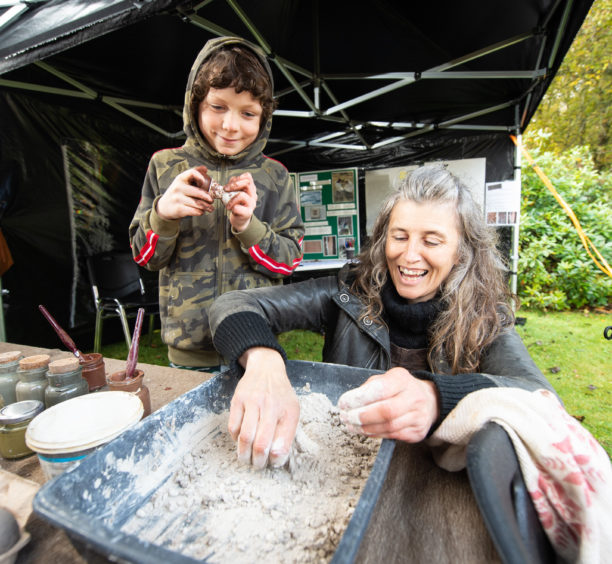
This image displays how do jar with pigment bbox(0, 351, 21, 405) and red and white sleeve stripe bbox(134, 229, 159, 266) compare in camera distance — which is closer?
jar with pigment bbox(0, 351, 21, 405)

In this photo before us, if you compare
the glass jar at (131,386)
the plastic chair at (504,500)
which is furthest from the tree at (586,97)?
the glass jar at (131,386)

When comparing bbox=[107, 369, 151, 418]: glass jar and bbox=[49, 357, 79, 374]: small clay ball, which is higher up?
bbox=[49, 357, 79, 374]: small clay ball

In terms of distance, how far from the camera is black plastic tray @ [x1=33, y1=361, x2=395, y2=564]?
358 mm

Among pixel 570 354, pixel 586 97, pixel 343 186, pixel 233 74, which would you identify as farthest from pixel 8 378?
pixel 586 97

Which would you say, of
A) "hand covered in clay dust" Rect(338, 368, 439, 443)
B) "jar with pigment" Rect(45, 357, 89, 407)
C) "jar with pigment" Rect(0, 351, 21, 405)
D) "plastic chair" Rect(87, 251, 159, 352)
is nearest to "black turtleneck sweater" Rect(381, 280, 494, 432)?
"hand covered in clay dust" Rect(338, 368, 439, 443)

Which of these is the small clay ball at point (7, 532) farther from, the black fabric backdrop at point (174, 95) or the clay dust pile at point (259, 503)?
the black fabric backdrop at point (174, 95)

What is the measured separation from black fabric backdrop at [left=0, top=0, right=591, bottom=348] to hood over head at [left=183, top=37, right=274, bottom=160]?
0.17 m

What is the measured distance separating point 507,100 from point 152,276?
13.8ft

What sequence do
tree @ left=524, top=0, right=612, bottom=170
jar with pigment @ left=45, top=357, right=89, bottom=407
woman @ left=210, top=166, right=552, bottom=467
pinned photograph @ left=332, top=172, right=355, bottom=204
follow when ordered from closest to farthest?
jar with pigment @ left=45, top=357, right=89, bottom=407 → woman @ left=210, top=166, right=552, bottom=467 → pinned photograph @ left=332, top=172, right=355, bottom=204 → tree @ left=524, top=0, right=612, bottom=170

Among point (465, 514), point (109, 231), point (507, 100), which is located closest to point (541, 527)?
point (465, 514)

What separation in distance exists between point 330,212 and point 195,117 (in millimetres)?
3651

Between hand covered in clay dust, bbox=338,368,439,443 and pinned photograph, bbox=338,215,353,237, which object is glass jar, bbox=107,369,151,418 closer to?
hand covered in clay dust, bbox=338,368,439,443

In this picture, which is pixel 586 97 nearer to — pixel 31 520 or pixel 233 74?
pixel 233 74

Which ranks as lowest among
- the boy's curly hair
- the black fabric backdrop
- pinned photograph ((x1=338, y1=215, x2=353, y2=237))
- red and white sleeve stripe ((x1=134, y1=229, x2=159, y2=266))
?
red and white sleeve stripe ((x1=134, y1=229, x2=159, y2=266))
